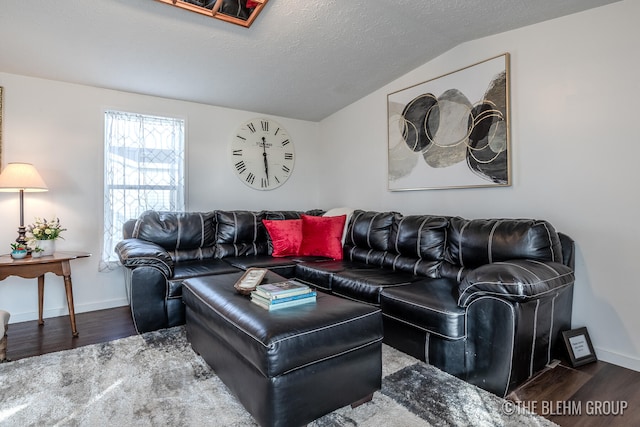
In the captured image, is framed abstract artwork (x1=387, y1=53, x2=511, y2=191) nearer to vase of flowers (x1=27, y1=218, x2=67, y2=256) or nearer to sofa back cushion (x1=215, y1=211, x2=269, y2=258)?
sofa back cushion (x1=215, y1=211, x2=269, y2=258)

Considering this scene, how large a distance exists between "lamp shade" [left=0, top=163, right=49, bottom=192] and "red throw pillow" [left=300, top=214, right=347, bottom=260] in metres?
2.29

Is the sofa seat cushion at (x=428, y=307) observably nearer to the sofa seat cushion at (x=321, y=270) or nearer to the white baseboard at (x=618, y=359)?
the sofa seat cushion at (x=321, y=270)

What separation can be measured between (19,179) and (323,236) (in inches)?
100

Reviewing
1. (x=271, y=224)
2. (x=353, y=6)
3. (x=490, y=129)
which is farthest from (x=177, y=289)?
(x=490, y=129)

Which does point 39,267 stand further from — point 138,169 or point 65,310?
point 138,169

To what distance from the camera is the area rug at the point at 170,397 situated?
59.6 inches

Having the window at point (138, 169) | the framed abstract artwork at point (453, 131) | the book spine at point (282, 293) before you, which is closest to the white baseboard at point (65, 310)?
the window at point (138, 169)

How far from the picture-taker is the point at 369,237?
3.13 metres

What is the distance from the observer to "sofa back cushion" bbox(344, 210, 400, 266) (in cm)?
303

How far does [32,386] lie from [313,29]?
114 inches

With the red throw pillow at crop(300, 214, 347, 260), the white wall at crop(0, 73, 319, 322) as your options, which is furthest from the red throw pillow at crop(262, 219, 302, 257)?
the white wall at crop(0, 73, 319, 322)

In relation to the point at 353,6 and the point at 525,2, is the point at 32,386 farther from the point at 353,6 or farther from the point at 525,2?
the point at 525,2

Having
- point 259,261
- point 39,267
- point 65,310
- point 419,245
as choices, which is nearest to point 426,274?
point 419,245

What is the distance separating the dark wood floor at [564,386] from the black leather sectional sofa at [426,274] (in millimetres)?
109
